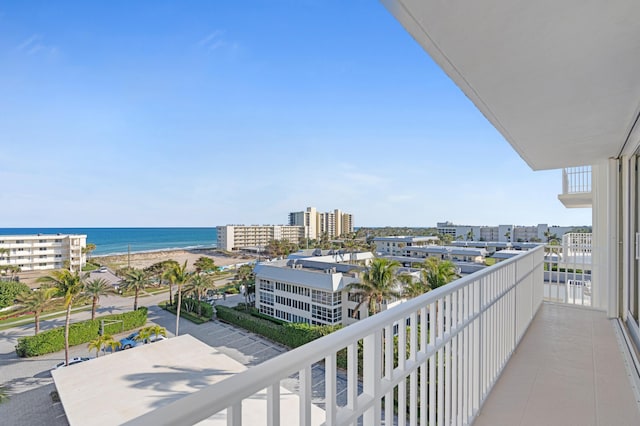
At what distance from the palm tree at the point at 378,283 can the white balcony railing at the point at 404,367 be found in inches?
494

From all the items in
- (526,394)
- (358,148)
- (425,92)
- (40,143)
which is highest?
(358,148)

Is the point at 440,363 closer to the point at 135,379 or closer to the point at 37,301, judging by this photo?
the point at 135,379

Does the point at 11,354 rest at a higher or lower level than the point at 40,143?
lower

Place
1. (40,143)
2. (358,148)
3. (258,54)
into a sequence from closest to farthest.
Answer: (258,54), (40,143), (358,148)

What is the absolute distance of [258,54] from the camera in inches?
853

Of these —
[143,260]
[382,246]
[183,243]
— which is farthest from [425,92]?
[183,243]

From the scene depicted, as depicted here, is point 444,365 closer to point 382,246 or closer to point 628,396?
point 628,396

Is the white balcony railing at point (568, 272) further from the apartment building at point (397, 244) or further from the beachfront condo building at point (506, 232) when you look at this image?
the beachfront condo building at point (506, 232)

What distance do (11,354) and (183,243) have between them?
4704cm

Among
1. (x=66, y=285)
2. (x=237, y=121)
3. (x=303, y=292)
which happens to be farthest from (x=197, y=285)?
(x=237, y=121)

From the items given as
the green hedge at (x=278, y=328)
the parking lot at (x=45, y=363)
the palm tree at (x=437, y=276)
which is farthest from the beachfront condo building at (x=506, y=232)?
the parking lot at (x=45, y=363)

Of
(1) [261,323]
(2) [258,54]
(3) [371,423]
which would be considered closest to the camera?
(3) [371,423]

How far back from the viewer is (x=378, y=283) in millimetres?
15109

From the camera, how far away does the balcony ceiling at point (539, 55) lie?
117cm
